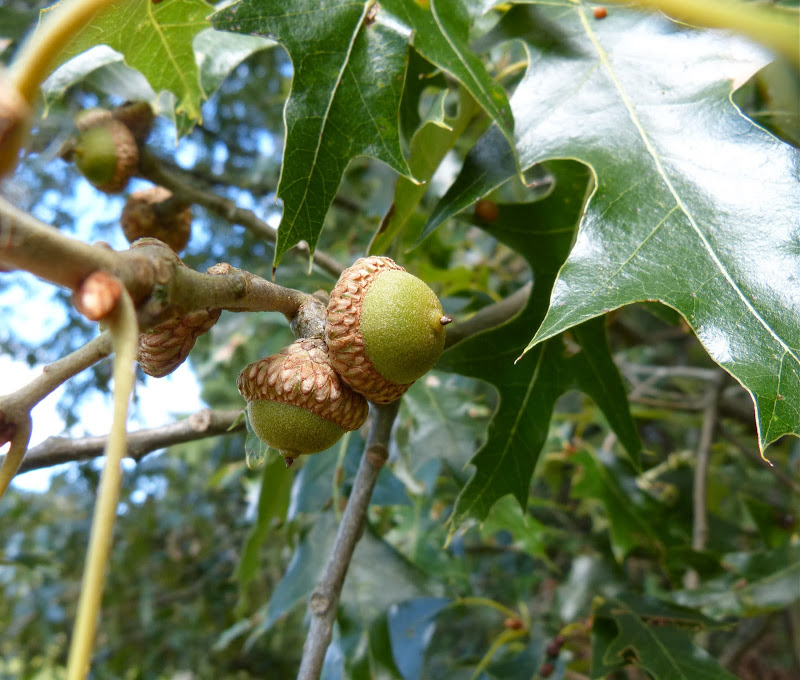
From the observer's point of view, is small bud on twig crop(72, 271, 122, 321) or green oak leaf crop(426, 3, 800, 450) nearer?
small bud on twig crop(72, 271, 122, 321)

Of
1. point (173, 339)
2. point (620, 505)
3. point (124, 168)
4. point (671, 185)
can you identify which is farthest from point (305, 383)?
point (620, 505)

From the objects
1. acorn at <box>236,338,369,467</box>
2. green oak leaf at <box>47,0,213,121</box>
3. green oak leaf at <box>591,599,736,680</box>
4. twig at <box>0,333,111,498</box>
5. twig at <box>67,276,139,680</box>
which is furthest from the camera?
green oak leaf at <box>591,599,736,680</box>

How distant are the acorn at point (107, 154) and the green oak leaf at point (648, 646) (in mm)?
1437

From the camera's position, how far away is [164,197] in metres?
1.54

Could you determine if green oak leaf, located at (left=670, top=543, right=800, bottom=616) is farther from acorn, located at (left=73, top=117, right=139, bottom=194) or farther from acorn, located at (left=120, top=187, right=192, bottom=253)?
acorn, located at (left=73, top=117, right=139, bottom=194)

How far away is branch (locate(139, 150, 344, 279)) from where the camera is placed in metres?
1.48

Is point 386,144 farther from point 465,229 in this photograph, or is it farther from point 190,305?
point 465,229

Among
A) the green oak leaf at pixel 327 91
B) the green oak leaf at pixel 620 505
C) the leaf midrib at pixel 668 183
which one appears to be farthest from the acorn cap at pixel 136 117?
the green oak leaf at pixel 620 505

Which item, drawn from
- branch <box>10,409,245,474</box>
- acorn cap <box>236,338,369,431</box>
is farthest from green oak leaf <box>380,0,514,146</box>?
branch <box>10,409,245,474</box>

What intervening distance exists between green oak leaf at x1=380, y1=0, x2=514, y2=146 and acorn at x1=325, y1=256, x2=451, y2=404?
0.31 metres

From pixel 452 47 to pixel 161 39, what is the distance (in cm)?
60

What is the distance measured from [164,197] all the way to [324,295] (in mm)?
697

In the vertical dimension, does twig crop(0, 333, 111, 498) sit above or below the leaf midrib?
above

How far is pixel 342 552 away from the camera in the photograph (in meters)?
1.05
